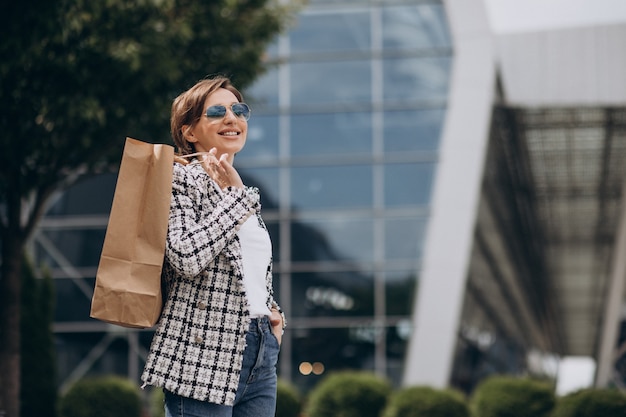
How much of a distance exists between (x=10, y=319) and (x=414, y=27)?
32.1 ft

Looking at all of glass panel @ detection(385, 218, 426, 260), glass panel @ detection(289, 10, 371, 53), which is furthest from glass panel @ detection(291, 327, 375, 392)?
glass panel @ detection(289, 10, 371, 53)

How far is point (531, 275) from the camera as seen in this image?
124ft

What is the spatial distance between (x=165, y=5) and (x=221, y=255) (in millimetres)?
8637

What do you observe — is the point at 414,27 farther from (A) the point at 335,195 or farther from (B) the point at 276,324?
(B) the point at 276,324

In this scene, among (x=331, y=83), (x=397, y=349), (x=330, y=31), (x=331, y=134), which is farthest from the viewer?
(x=330, y=31)

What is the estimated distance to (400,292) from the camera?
18.1 m

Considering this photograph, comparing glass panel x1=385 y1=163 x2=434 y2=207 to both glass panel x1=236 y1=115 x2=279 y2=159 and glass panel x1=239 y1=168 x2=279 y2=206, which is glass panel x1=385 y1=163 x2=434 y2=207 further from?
glass panel x1=236 y1=115 x2=279 y2=159

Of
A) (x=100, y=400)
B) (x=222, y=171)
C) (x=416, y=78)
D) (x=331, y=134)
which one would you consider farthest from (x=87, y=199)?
(x=222, y=171)

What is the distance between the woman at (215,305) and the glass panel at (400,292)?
15.0m

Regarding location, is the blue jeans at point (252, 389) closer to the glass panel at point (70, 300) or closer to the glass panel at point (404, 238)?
the glass panel at point (404, 238)

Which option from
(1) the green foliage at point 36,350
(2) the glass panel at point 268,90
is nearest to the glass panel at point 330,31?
(2) the glass panel at point 268,90

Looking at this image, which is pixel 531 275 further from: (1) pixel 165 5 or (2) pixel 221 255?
(2) pixel 221 255

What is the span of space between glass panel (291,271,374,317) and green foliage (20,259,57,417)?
5.18 meters

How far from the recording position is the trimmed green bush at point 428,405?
11.9 m
